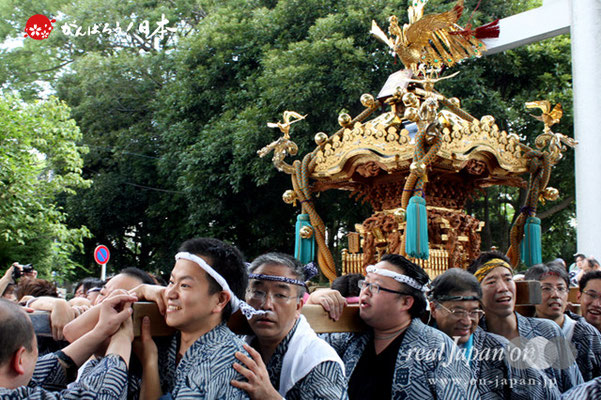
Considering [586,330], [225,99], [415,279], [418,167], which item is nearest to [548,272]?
Answer: [586,330]

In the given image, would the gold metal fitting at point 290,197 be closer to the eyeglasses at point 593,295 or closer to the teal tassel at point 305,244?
the teal tassel at point 305,244

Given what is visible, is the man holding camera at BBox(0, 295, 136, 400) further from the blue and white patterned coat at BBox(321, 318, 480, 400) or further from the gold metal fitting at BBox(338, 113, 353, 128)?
the gold metal fitting at BBox(338, 113, 353, 128)

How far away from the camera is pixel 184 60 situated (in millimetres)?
15938

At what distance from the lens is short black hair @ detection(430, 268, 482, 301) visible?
3084mm

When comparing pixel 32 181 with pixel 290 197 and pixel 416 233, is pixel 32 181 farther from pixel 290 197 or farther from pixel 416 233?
pixel 416 233

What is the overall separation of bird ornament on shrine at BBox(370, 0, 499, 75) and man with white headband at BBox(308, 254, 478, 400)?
15.5ft

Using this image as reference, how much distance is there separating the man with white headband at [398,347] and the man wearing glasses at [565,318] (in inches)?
54.8

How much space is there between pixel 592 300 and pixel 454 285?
1607 millimetres

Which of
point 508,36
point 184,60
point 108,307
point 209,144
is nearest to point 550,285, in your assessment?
point 108,307

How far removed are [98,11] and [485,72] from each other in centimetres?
1300

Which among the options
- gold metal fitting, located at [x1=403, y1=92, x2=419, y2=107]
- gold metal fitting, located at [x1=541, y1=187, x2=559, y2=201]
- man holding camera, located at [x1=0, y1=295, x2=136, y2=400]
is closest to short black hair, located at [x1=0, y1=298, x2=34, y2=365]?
man holding camera, located at [x1=0, y1=295, x2=136, y2=400]

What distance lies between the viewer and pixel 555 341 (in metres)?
3.49

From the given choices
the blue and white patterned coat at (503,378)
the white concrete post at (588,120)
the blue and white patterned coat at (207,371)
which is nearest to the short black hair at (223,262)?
the blue and white patterned coat at (207,371)

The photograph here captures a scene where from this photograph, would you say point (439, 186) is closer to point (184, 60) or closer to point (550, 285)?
point (550, 285)
